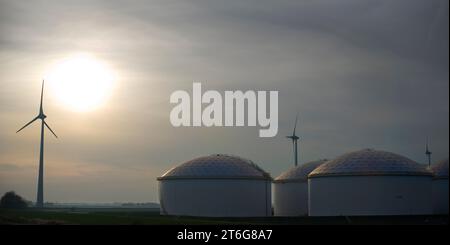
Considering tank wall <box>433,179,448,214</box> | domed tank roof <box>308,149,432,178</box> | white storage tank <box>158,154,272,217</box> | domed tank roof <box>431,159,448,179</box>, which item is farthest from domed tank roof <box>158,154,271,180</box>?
domed tank roof <box>431,159,448,179</box>

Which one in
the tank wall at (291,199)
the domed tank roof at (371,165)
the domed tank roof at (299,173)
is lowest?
the tank wall at (291,199)

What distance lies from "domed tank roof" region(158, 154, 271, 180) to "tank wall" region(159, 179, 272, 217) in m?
0.84

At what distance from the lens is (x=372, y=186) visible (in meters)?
103

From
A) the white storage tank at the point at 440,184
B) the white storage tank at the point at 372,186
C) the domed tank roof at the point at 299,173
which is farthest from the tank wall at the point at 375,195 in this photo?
the domed tank roof at the point at 299,173

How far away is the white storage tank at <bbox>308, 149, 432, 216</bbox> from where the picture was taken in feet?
338

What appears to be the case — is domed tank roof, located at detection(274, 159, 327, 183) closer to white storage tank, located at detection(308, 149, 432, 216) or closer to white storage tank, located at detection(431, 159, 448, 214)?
white storage tank, located at detection(431, 159, 448, 214)

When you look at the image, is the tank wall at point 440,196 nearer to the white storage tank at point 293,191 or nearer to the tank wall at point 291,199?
the white storage tank at point 293,191

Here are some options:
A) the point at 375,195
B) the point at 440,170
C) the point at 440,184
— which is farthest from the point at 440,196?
the point at 375,195

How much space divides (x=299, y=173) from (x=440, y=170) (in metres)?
26.3

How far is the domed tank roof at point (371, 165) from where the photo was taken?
104 meters

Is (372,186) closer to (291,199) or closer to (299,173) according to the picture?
(299,173)
